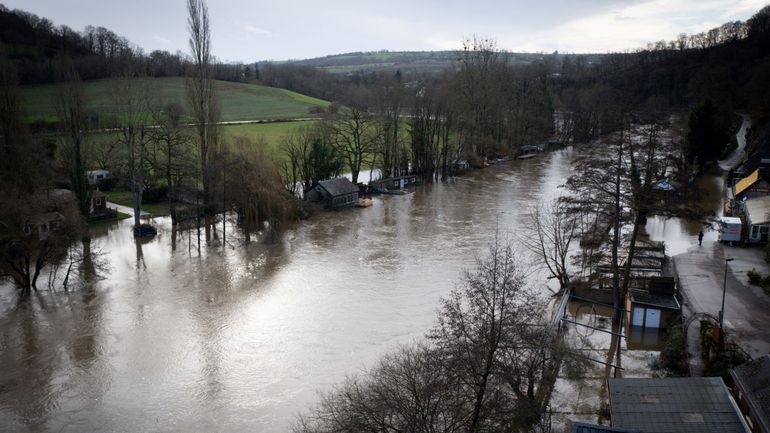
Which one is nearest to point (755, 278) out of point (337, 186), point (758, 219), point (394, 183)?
point (758, 219)

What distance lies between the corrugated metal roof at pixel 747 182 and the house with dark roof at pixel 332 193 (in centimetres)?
2396

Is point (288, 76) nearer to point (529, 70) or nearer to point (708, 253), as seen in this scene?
point (529, 70)

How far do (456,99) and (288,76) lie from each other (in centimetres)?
6016

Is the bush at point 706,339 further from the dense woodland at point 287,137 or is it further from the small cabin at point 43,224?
the small cabin at point 43,224

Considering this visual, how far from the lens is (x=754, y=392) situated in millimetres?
12820

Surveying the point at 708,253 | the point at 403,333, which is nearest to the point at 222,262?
the point at 403,333

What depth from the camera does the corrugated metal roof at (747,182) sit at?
3419 centimetres

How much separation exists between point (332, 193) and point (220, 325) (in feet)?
62.4

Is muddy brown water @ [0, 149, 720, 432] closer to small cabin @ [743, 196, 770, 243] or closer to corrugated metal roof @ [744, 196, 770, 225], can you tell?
small cabin @ [743, 196, 770, 243]

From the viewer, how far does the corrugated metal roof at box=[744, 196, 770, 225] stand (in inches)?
1105

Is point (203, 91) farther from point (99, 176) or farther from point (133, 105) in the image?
point (99, 176)

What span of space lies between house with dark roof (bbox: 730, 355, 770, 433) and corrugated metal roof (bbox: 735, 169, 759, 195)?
24.3 meters

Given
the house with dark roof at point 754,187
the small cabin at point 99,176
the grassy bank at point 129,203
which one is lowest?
the grassy bank at point 129,203

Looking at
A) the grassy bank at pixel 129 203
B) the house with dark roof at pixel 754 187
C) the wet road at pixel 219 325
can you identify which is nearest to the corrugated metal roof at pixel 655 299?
the wet road at pixel 219 325
